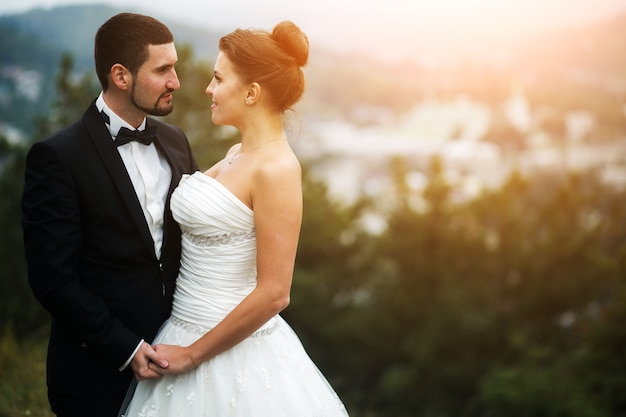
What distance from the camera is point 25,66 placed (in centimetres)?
1981

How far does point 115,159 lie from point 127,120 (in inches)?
8.1

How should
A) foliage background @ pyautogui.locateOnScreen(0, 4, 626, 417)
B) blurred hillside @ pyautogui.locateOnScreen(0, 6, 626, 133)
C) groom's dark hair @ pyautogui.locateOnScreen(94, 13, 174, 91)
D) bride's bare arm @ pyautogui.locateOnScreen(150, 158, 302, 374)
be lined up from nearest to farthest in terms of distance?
bride's bare arm @ pyautogui.locateOnScreen(150, 158, 302, 374), groom's dark hair @ pyautogui.locateOnScreen(94, 13, 174, 91), foliage background @ pyautogui.locateOnScreen(0, 4, 626, 417), blurred hillside @ pyautogui.locateOnScreen(0, 6, 626, 133)

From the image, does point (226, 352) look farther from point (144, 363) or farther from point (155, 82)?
point (155, 82)

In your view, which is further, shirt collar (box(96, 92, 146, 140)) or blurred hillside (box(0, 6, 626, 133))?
blurred hillside (box(0, 6, 626, 133))

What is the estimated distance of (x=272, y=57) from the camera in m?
2.28

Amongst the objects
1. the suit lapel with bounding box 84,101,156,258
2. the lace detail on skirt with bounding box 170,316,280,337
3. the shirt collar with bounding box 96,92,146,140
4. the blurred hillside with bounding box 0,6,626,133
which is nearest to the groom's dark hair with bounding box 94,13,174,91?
the shirt collar with bounding box 96,92,146,140

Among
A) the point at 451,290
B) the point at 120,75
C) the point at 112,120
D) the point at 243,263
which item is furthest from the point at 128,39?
the point at 451,290

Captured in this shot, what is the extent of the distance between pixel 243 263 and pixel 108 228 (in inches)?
19.7

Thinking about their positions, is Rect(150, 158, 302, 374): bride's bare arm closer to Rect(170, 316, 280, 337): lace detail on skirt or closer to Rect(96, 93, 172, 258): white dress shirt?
Rect(170, 316, 280, 337): lace detail on skirt

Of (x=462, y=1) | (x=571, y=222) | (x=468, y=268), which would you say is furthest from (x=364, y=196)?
(x=462, y=1)

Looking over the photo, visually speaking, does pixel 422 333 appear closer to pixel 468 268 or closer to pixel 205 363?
pixel 468 268

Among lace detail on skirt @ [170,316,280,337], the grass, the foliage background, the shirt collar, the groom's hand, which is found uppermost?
the shirt collar

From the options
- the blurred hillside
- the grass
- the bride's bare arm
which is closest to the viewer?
the bride's bare arm

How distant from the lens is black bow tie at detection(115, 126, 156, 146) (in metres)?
2.39
